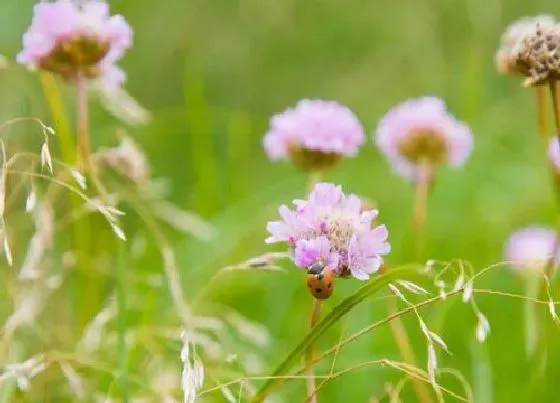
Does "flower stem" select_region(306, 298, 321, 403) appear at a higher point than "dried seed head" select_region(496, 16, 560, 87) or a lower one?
lower

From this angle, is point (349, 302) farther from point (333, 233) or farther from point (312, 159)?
point (312, 159)

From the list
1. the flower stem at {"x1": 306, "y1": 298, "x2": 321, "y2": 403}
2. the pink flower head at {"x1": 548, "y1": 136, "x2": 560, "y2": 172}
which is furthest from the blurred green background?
the pink flower head at {"x1": 548, "y1": 136, "x2": 560, "y2": 172}

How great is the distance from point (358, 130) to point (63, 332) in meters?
0.30

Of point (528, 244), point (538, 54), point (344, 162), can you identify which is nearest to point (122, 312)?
point (538, 54)

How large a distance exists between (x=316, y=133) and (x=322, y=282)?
37cm

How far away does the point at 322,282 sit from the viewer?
50cm

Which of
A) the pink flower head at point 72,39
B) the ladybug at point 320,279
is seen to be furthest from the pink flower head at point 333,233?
the pink flower head at point 72,39

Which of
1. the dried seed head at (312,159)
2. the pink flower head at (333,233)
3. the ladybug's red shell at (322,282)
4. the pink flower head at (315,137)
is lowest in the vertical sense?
the ladybug's red shell at (322,282)

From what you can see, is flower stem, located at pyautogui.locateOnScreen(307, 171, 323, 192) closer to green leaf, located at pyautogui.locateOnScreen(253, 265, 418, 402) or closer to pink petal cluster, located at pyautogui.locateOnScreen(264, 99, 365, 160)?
pink petal cluster, located at pyautogui.locateOnScreen(264, 99, 365, 160)

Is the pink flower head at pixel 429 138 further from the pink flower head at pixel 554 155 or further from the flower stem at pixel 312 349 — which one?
the flower stem at pixel 312 349

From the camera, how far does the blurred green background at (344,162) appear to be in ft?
3.34

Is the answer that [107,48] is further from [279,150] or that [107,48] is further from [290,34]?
[290,34]

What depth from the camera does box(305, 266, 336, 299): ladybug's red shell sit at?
494 mm

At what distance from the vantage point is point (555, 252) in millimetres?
704
